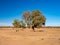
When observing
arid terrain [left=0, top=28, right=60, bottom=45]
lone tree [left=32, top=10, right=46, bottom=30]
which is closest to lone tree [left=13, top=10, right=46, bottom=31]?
lone tree [left=32, top=10, right=46, bottom=30]

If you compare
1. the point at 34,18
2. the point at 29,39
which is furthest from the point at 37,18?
the point at 29,39

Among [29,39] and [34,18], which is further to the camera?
[34,18]

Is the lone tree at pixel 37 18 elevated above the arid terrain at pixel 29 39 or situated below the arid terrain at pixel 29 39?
above

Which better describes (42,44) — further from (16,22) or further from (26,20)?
(16,22)

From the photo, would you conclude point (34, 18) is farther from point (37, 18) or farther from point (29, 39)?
point (29, 39)

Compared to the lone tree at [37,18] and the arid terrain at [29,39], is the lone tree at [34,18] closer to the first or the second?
the lone tree at [37,18]

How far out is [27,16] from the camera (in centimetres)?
6194

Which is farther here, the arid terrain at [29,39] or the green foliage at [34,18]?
the green foliage at [34,18]

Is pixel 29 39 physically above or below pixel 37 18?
below

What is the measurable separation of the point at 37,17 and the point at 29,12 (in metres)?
4.10

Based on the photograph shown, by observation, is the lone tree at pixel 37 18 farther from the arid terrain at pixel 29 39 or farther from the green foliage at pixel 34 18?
the arid terrain at pixel 29 39

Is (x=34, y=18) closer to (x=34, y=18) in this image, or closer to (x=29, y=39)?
(x=34, y=18)

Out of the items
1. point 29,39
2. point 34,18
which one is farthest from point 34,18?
point 29,39

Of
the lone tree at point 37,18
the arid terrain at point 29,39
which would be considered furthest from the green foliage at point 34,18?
the arid terrain at point 29,39
